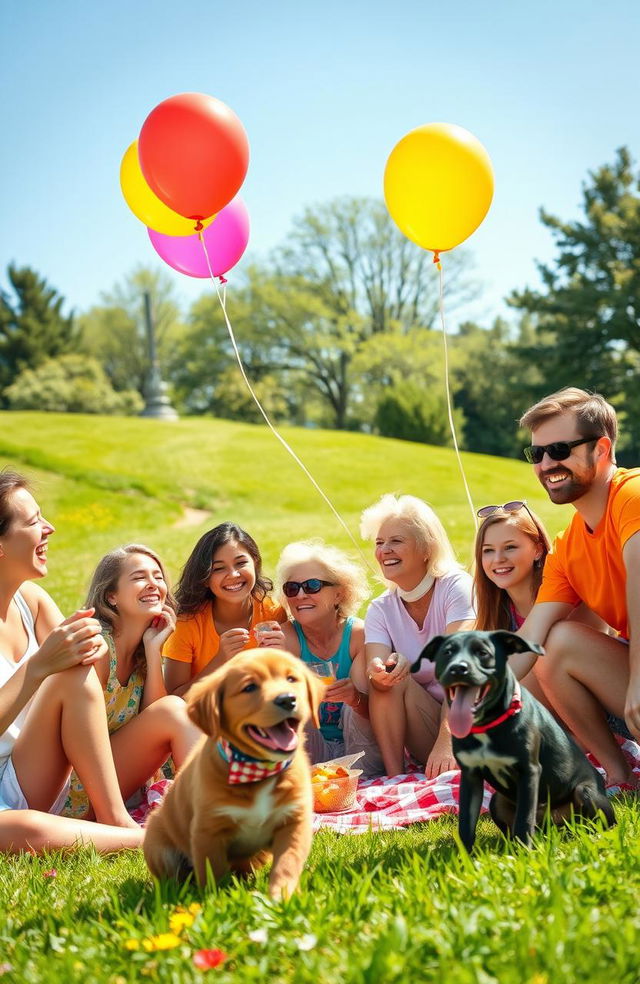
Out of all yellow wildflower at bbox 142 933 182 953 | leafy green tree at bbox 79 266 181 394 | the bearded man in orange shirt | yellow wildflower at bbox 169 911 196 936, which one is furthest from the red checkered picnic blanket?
leafy green tree at bbox 79 266 181 394

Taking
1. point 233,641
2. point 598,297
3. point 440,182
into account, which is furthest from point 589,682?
point 598,297

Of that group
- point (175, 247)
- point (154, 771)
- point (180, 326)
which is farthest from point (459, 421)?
point (154, 771)

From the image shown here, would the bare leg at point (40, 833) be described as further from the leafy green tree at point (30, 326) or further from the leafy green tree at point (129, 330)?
the leafy green tree at point (129, 330)

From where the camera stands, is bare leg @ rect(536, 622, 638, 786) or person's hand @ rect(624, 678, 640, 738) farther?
bare leg @ rect(536, 622, 638, 786)

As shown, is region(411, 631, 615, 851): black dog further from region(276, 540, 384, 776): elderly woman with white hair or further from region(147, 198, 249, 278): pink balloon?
region(147, 198, 249, 278): pink balloon

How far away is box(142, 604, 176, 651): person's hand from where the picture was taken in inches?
178

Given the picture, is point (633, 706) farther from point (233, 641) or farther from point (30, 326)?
point (30, 326)

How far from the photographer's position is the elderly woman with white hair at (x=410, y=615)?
472 centimetres

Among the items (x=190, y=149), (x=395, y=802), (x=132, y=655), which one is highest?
(x=190, y=149)

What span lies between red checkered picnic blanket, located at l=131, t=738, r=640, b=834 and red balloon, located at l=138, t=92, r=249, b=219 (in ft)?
12.4

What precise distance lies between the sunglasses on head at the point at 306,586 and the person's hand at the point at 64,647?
1.54 meters

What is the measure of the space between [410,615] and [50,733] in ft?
7.12

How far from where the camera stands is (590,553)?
13.6ft

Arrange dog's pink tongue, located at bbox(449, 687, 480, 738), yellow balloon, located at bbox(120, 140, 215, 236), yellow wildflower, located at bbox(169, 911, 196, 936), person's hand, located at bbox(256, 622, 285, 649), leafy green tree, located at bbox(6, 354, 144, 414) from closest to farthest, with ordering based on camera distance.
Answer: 1. yellow wildflower, located at bbox(169, 911, 196, 936)
2. dog's pink tongue, located at bbox(449, 687, 480, 738)
3. person's hand, located at bbox(256, 622, 285, 649)
4. yellow balloon, located at bbox(120, 140, 215, 236)
5. leafy green tree, located at bbox(6, 354, 144, 414)
